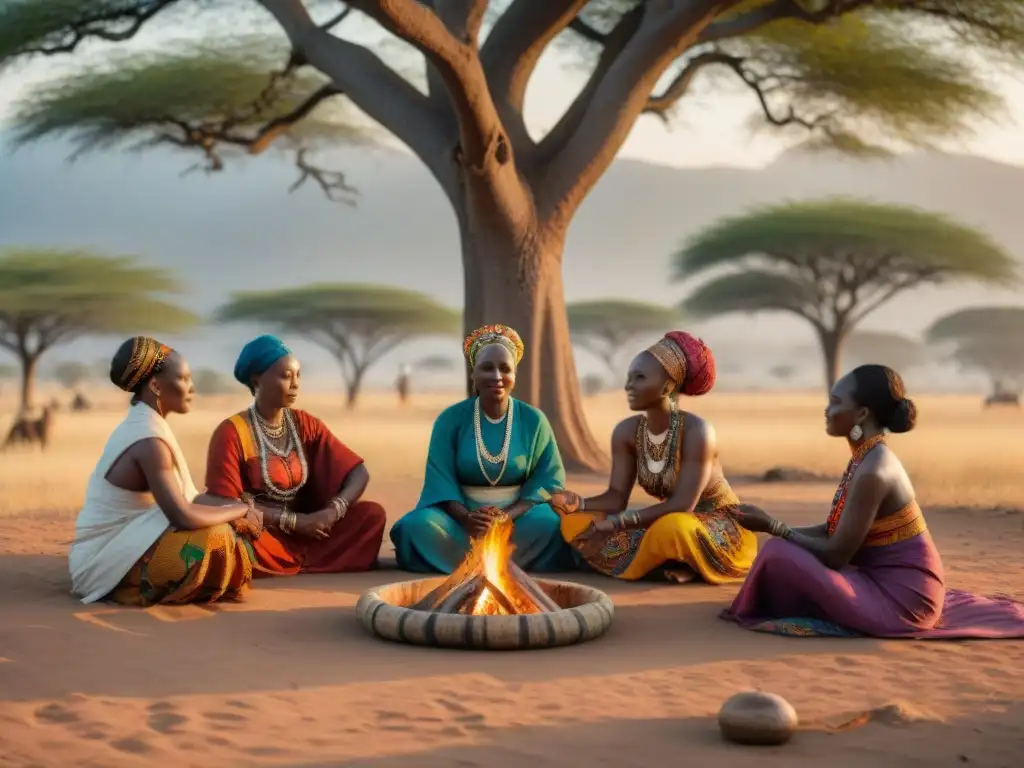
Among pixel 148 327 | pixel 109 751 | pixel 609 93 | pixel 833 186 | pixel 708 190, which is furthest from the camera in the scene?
pixel 708 190

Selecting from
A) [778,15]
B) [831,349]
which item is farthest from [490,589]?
[831,349]

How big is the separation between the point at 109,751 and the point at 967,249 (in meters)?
27.5

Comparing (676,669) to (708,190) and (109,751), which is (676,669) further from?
(708,190)

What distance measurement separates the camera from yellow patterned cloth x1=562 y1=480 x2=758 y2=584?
6723 mm

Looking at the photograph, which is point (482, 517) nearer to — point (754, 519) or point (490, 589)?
point (490, 589)

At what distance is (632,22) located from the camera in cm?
1505

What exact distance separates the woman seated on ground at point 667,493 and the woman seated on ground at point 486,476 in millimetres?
299

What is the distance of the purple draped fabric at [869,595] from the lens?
5469 millimetres

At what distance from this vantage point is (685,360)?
6.84m

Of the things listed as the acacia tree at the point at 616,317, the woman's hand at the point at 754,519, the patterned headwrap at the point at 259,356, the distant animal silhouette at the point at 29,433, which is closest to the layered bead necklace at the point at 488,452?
the patterned headwrap at the point at 259,356

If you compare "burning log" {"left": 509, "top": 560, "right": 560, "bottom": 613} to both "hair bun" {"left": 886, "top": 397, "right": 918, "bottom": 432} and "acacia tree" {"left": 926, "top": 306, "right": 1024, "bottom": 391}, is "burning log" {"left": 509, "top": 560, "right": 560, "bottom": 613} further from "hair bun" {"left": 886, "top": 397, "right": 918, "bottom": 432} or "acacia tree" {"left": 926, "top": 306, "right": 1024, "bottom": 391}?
"acacia tree" {"left": 926, "top": 306, "right": 1024, "bottom": 391}

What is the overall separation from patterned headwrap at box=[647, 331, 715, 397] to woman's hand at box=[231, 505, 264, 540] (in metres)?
2.26

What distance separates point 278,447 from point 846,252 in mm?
24322

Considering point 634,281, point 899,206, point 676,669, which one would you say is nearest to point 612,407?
point 899,206
